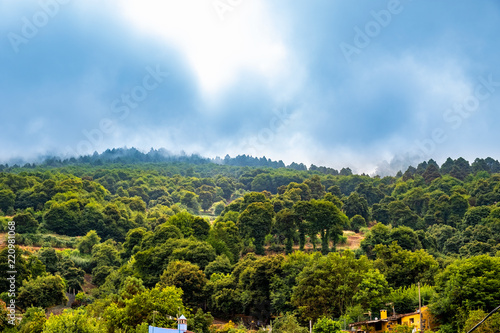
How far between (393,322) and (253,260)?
66.5 feet

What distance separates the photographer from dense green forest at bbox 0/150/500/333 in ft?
123

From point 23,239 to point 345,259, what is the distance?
49352mm

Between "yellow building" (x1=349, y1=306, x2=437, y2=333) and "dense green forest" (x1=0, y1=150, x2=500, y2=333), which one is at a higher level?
"dense green forest" (x1=0, y1=150, x2=500, y2=333)

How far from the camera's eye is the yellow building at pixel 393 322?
34594mm

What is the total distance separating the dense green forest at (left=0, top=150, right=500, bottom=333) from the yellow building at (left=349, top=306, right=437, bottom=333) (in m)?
0.93

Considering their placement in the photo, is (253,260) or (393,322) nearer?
(393,322)

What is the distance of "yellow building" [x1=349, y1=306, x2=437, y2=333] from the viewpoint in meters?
34.6

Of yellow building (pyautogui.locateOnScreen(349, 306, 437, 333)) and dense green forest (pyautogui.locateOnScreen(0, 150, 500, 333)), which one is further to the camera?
dense green forest (pyautogui.locateOnScreen(0, 150, 500, 333))

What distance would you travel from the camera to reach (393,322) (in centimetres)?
3497

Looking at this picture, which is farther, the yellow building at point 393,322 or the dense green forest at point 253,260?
the dense green forest at point 253,260

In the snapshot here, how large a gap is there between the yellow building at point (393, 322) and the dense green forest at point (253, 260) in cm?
93

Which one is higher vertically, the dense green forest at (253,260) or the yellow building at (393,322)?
the dense green forest at (253,260)

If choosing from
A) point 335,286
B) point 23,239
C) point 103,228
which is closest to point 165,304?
point 335,286

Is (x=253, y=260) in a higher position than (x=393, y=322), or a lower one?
higher
